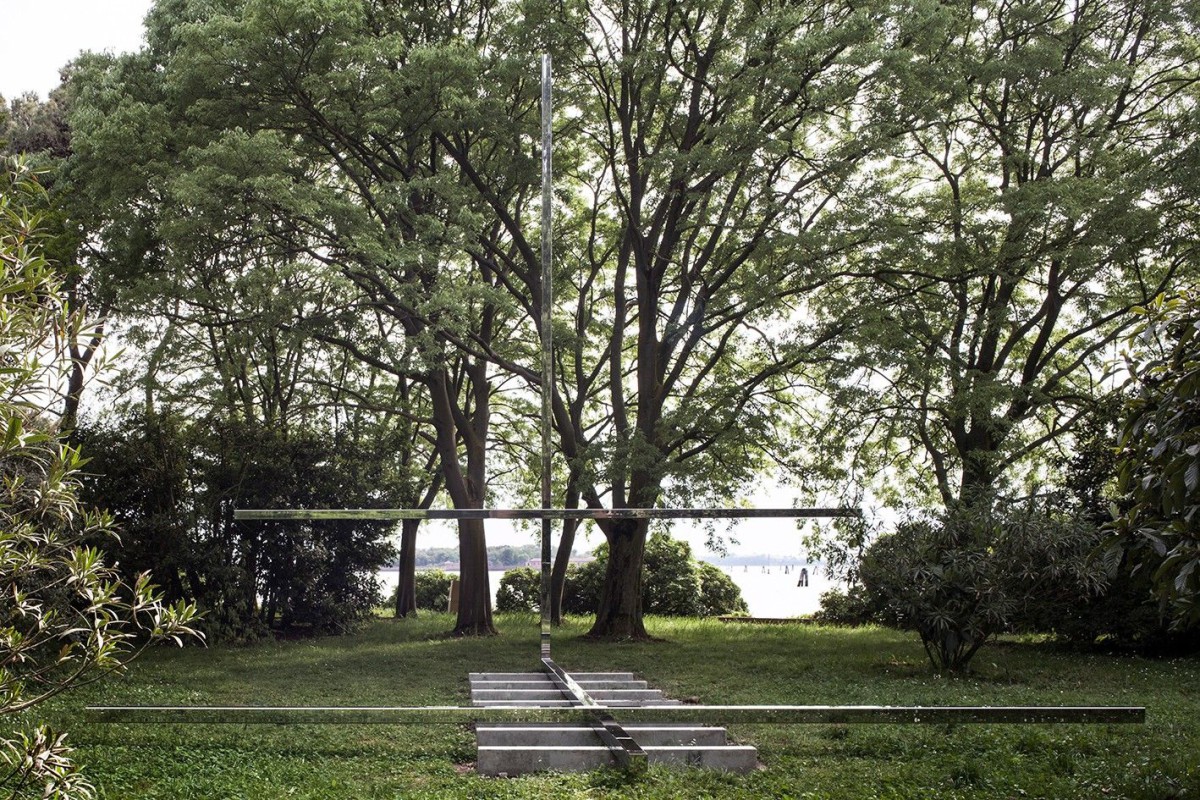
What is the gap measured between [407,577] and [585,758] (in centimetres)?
819

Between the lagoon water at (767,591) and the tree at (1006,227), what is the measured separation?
1615mm

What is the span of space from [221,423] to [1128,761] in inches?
356

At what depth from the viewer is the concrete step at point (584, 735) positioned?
17.9ft

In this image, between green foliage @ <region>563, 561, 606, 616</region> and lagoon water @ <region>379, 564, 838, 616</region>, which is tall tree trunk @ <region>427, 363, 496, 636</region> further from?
green foliage @ <region>563, 561, 606, 616</region>

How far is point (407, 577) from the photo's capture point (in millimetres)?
12992

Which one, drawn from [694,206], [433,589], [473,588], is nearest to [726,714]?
[473,588]

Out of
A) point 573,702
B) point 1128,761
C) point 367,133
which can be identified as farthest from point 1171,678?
point 367,133

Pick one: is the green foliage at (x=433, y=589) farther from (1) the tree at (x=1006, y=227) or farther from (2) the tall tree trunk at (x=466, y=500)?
(1) the tree at (x=1006, y=227)

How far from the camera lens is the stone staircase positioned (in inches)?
199

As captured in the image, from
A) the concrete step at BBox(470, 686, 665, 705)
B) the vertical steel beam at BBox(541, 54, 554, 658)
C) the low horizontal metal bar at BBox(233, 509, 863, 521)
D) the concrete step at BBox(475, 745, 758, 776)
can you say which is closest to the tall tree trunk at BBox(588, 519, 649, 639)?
the vertical steel beam at BBox(541, 54, 554, 658)

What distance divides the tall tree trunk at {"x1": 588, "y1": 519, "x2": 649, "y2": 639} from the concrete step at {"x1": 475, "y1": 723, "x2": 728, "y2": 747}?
550 cm

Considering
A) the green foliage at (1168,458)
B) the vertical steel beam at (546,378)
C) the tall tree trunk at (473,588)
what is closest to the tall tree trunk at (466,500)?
the tall tree trunk at (473,588)

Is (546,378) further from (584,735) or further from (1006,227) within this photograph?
(1006,227)

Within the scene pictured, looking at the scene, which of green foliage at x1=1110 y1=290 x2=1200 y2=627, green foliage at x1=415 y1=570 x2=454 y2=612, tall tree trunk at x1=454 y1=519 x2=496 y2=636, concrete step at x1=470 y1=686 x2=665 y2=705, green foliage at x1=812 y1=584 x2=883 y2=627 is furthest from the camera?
green foliage at x1=415 y1=570 x2=454 y2=612
